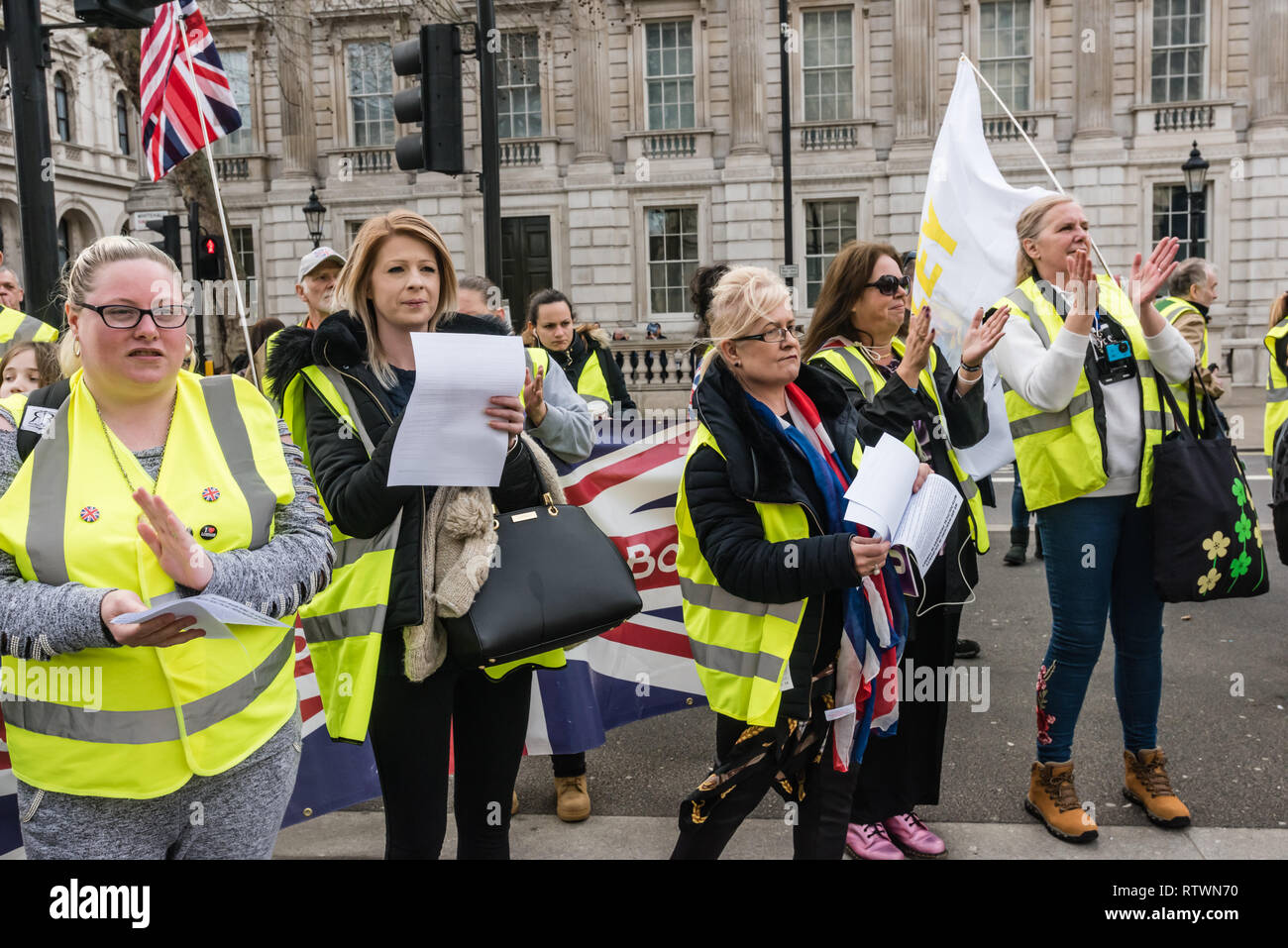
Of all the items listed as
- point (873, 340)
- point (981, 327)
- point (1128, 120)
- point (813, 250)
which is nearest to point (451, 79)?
point (873, 340)

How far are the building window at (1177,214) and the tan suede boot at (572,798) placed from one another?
22460mm

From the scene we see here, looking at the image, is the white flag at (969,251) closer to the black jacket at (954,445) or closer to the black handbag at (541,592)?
the black jacket at (954,445)

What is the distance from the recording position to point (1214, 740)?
174 inches

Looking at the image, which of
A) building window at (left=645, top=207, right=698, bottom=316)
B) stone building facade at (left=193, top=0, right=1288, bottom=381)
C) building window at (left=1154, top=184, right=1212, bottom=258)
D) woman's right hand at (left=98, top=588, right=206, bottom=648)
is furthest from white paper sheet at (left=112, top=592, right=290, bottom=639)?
building window at (left=1154, top=184, right=1212, bottom=258)

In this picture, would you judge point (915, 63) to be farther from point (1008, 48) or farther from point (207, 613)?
point (207, 613)

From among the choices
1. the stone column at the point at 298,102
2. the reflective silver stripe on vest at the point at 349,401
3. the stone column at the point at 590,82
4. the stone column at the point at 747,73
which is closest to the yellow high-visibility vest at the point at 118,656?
the reflective silver stripe on vest at the point at 349,401

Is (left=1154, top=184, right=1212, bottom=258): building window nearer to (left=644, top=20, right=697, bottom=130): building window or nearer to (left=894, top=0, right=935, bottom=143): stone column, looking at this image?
(left=894, top=0, right=935, bottom=143): stone column

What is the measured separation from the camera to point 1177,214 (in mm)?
22656

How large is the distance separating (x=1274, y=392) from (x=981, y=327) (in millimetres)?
3809

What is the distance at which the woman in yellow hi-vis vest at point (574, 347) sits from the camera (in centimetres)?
624

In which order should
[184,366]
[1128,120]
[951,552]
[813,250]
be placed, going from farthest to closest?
[813,250], [1128,120], [951,552], [184,366]

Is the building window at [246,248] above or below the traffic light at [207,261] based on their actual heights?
above

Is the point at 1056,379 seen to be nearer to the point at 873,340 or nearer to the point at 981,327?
the point at 981,327

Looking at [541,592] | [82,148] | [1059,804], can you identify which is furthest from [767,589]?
[82,148]
